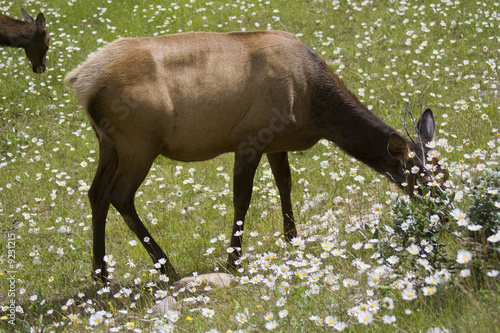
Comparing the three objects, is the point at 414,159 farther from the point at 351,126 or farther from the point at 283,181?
the point at 283,181

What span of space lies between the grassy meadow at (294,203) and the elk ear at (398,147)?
350 mm

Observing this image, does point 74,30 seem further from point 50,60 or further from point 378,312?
point 378,312

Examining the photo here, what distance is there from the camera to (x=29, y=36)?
453 inches

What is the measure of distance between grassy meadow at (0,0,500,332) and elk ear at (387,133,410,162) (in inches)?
13.8

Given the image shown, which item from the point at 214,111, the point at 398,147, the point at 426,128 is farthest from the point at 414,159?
the point at 214,111

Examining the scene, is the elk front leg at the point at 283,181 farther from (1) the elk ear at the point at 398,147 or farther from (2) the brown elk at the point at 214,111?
(1) the elk ear at the point at 398,147

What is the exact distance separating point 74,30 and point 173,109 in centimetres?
829

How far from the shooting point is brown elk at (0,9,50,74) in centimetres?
1124

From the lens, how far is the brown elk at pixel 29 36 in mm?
11242

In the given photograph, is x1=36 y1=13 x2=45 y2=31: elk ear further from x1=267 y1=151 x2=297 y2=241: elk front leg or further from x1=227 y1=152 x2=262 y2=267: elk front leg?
x1=227 y1=152 x2=262 y2=267: elk front leg

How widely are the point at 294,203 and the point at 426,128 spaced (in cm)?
176

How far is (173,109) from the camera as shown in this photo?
20.3 feet

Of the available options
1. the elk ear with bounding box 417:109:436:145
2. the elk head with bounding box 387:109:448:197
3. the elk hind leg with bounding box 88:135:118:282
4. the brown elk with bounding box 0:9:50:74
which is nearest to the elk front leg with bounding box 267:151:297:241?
the elk head with bounding box 387:109:448:197

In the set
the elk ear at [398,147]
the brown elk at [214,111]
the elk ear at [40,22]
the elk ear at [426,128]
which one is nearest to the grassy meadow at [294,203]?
the elk ear at [426,128]
